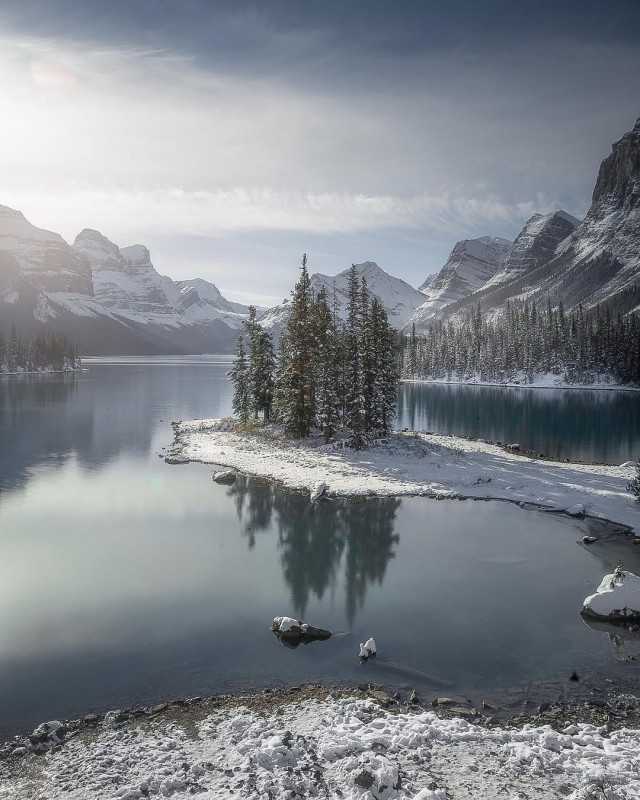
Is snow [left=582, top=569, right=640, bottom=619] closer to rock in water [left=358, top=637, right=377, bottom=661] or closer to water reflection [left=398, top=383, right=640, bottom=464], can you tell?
rock in water [left=358, top=637, right=377, bottom=661]

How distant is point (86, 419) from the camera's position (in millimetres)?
74688

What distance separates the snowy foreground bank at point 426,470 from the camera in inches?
1390

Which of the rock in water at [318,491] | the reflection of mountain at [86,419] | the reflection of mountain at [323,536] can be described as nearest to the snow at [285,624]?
the reflection of mountain at [323,536]

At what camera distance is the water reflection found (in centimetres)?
5762

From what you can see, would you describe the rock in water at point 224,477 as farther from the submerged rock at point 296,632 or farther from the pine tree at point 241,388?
the submerged rock at point 296,632

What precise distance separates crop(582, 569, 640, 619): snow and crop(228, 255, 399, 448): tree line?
31.2 m

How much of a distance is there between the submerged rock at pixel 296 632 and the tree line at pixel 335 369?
3246 cm

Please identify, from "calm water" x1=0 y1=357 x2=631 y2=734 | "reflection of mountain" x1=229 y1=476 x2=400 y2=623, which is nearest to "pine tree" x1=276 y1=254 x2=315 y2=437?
"calm water" x1=0 y1=357 x2=631 y2=734

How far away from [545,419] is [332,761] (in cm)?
7836

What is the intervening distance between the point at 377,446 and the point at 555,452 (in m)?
19.6

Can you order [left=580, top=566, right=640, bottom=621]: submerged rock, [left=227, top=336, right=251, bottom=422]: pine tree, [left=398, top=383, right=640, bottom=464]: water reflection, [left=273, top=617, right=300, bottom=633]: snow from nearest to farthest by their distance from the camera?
1. [left=273, top=617, right=300, bottom=633]: snow
2. [left=580, top=566, right=640, bottom=621]: submerged rock
3. [left=398, top=383, right=640, bottom=464]: water reflection
4. [left=227, top=336, right=251, bottom=422]: pine tree

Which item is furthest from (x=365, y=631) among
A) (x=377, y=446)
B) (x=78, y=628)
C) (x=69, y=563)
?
(x=377, y=446)

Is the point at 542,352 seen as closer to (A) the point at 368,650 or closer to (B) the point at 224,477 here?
(B) the point at 224,477

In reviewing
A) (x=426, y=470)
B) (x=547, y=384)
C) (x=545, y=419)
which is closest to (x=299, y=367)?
(x=426, y=470)
